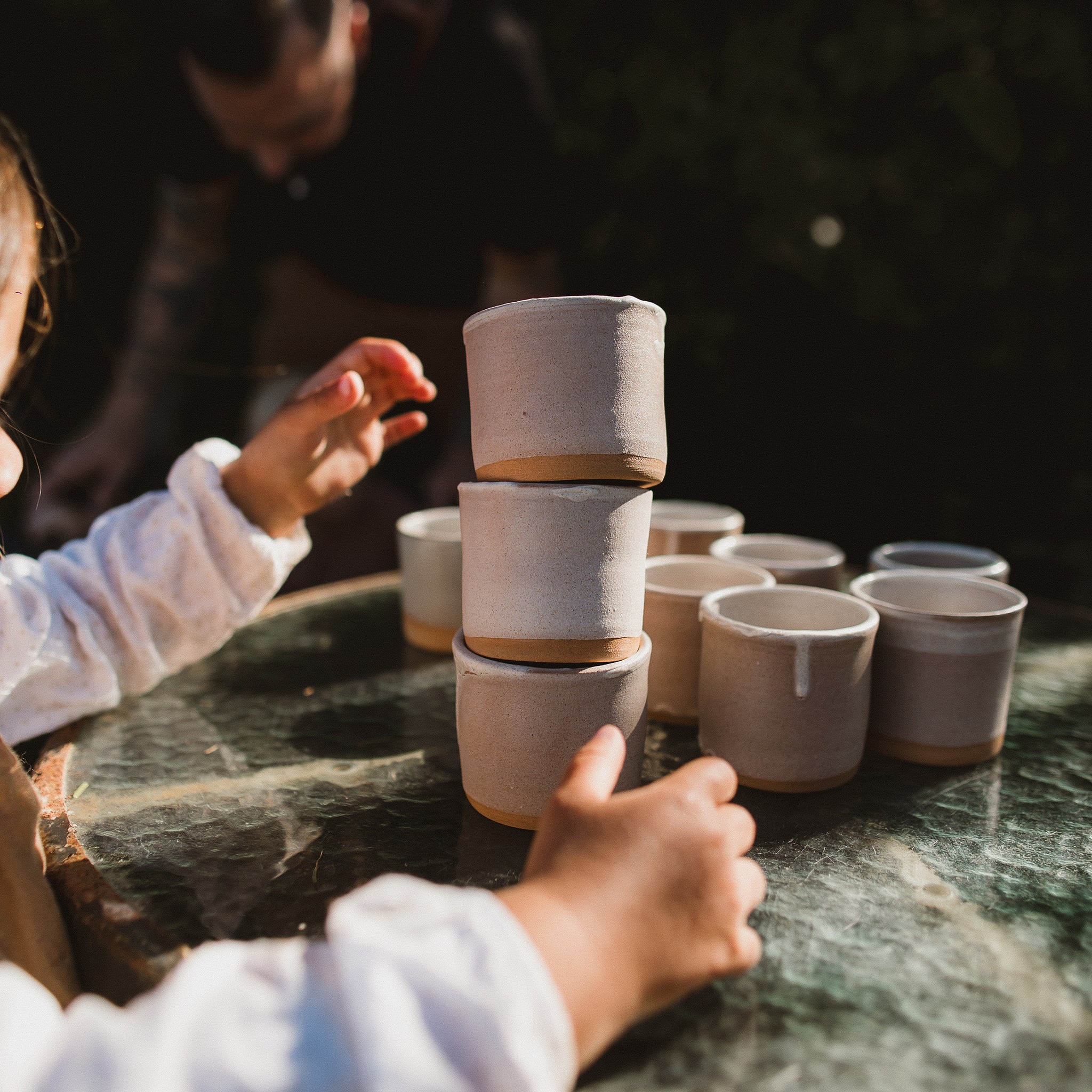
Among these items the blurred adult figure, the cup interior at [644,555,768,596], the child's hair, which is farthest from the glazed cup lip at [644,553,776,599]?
the blurred adult figure

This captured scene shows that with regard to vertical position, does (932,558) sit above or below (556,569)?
below

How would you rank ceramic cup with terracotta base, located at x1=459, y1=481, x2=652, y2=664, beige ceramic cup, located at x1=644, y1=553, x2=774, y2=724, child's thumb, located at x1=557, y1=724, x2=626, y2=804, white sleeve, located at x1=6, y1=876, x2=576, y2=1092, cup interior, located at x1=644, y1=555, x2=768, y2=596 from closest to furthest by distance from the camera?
1. white sleeve, located at x1=6, y1=876, x2=576, y2=1092
2. child's thumb, located at x1=557, y1=724, x2=626, y2=804
3. ceramic cup with terracotta base, located at x1=459, y1=481, x2=652, y2=664
4. beige ceramic cup, located at x1=644, y1=553, x2=774, y2=724
5. cup interior, located at x1=644, y1=555, x2=768, y2=596

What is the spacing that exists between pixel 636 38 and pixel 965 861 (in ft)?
9.88

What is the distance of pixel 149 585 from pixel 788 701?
2.50 feet

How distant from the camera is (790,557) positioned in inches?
50.0

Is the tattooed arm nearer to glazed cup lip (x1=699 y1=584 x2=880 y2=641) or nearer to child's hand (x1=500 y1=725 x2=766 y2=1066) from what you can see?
glazed cup lip (x1=699 y1=584 x2=880 y2=641)

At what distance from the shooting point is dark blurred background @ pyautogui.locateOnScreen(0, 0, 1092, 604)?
95.0 inches

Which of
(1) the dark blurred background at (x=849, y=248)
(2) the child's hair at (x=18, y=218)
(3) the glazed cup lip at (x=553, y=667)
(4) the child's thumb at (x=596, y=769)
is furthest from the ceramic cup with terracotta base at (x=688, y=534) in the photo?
(1) the dark blurred background at (x=849, y=248)

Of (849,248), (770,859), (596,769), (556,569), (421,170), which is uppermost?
(421,170)

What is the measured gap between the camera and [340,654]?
3.95ft

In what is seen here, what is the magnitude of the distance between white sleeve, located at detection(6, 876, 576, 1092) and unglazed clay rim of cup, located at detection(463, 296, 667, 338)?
465 mm

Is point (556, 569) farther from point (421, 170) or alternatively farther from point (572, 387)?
point (421, 170)

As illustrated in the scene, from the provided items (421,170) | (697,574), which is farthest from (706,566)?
(421,170)

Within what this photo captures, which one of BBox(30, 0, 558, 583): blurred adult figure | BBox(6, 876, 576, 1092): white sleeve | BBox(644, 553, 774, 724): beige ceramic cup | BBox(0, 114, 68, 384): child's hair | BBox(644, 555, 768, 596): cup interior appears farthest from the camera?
BBox(30, 0, 558, 583): blurred adult figure
